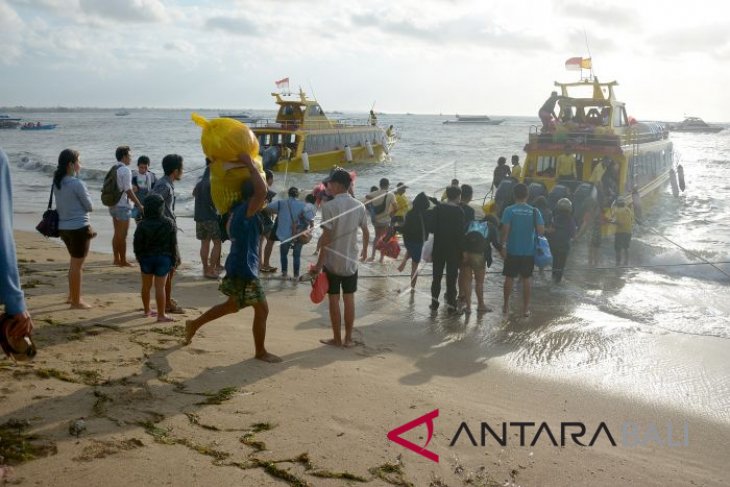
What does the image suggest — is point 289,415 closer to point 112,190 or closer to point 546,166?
point 112,190

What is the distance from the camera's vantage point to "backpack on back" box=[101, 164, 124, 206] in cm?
844

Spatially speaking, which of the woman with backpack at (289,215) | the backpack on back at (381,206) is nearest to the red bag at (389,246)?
the backpack on back at (381,206)

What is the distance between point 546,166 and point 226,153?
37.0ft

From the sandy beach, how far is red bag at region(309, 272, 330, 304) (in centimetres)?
46

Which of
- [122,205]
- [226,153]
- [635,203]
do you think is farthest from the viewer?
[635,203]

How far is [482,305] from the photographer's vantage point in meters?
8.30

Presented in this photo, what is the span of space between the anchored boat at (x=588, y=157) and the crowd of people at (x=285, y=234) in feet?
4.00

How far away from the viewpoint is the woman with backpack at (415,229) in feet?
28.4

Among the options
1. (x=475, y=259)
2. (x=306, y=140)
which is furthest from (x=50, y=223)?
(x=306, y=140)

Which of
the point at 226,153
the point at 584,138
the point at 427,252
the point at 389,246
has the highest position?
the point at 584,138

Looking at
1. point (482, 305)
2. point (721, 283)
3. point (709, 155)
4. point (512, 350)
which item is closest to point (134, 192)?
point (482, 305)

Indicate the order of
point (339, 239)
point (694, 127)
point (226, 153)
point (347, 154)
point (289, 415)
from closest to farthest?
point (289, 415), point (226, 153), point (339, 239), point (347, 154), point (694, 127)

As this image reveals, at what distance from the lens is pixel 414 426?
426 centimetres

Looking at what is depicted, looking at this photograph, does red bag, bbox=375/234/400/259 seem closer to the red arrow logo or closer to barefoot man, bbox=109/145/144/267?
barefoot man, bbox=109/145/144/267
